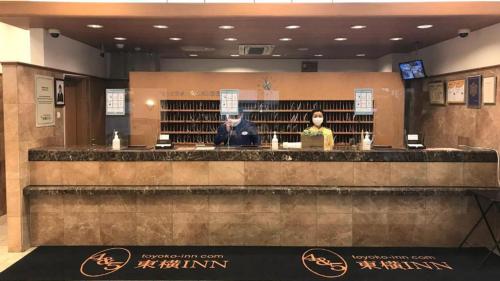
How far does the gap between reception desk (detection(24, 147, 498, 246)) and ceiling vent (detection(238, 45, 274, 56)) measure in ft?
9.45

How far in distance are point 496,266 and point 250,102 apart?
4.73 meters

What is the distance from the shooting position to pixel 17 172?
193 inches

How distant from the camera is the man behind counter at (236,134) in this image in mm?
6648

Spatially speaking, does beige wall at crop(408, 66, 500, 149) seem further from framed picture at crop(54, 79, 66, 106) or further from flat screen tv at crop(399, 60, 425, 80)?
framed picture at crop(54, 79, 66, 106)

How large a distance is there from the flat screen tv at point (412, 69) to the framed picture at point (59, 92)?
558cm

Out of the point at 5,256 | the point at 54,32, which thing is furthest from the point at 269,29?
the point at 5,256

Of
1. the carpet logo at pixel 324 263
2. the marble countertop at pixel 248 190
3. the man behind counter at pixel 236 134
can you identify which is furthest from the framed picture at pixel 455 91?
the carpet logo at pixel 324 263

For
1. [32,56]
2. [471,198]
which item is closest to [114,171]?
[32,56]

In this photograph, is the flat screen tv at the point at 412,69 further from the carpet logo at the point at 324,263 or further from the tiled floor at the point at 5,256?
the tiled floor at the point at 5,256

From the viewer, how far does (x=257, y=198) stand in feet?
16.4

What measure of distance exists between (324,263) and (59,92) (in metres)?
4.12

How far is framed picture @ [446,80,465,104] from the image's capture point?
20.4 feet

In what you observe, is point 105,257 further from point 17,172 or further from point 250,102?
point 250,102

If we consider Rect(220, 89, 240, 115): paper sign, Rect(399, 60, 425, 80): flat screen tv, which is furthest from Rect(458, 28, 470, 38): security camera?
Rect(220, 89, 240, 115): paper sign
